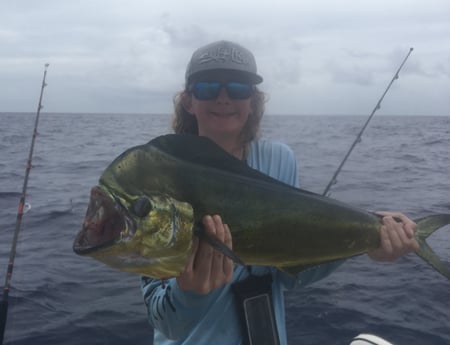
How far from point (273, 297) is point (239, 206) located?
79cm

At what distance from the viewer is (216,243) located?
179cm

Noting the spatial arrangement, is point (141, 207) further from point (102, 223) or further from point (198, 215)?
point (198, 215)

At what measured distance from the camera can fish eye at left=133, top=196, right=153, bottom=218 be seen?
1.73m

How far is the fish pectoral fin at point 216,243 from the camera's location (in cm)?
177

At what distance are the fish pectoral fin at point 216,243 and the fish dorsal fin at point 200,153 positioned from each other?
288 mm

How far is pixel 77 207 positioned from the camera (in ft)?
36.2

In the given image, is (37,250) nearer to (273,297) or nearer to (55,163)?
(273,297)

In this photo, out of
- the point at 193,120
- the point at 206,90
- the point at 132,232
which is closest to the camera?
the point at 132,232

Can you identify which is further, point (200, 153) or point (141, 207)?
point (200, 153)

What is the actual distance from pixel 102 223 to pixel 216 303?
900mm

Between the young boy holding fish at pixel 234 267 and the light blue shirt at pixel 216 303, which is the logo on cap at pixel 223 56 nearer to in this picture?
the young boy holding fish at pixel 234 267

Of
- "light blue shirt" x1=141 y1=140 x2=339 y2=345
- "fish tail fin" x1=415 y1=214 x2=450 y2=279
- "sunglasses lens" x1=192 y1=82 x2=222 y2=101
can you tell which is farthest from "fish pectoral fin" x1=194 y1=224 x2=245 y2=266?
"fish tail fin" x1=415 y1=214 x2=450 y2=279

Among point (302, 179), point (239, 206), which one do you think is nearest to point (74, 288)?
point (239, 206)

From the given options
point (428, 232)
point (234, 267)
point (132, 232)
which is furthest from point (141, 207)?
point (428, 232)
